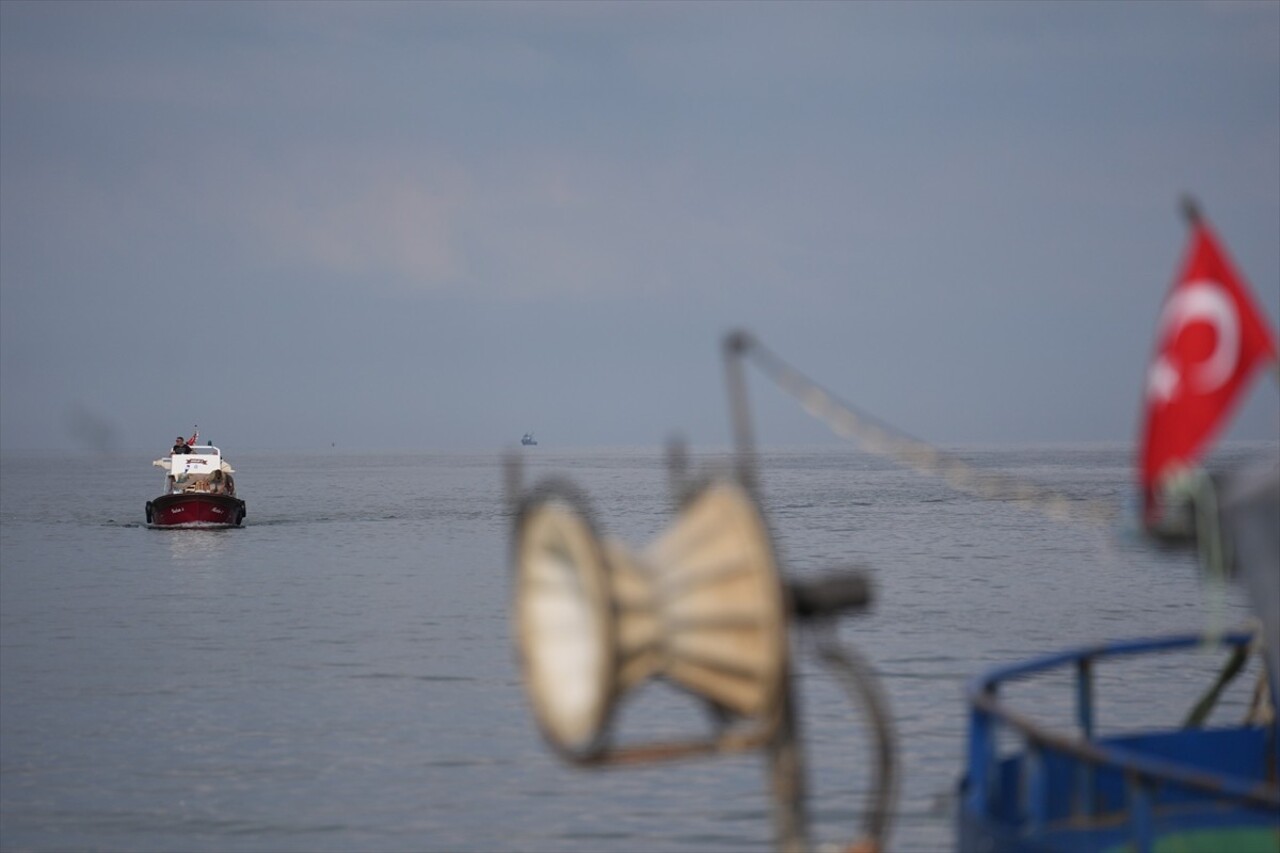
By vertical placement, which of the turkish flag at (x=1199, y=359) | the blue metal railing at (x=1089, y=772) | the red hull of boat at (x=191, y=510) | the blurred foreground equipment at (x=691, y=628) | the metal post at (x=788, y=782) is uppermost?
the red hull of boat at (x=191, y=510)

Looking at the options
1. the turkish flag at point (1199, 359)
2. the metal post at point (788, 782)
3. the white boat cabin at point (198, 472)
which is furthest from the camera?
the white boat cabin at point (198, 472)

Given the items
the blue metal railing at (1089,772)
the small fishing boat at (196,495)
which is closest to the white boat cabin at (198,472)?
the small fishing boat at (196,495)

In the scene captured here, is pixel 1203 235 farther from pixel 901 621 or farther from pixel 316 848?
pixel 901 621

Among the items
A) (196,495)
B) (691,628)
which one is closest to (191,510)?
(196,495)

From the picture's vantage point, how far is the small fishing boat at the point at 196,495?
69750mm

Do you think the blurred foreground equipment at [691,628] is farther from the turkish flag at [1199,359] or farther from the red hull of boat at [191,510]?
the red hull of boat at [191,510]

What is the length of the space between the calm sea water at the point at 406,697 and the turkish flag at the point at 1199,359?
0.61m

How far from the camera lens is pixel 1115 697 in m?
27.9

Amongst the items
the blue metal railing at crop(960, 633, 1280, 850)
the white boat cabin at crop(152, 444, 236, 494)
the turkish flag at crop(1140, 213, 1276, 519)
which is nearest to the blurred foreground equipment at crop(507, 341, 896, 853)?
the turkish flag at crop(1140, 213, 1276, 519)

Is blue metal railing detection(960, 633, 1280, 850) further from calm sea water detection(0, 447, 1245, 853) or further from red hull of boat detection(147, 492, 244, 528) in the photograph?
red hull of boat detection(147, 492, 244, 528)

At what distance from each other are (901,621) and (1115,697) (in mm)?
14700

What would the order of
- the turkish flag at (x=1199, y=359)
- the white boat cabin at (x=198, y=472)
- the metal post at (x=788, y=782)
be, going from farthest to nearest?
1. the white boat cabin at (x=198, y=472)
2. the turkish flag at (x=1199, y=359)
3. the metal post at (x=788, y=782)

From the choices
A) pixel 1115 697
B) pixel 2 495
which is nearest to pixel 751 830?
pixel 1115 697

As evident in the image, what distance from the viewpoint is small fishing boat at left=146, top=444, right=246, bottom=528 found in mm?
69750
